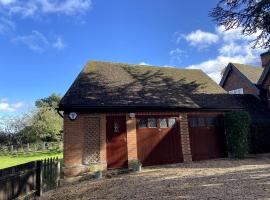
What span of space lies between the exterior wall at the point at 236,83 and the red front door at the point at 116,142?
45.3 ft

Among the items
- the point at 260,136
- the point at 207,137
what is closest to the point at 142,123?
the point at 207,137

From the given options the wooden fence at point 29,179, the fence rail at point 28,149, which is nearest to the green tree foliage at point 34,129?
the fence rail at point 28,149

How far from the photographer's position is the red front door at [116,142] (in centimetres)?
1373

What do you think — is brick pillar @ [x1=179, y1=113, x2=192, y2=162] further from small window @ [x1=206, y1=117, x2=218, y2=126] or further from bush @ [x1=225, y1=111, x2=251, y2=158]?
bush @ [x1=225, y1=111, x2=251, y2=158]

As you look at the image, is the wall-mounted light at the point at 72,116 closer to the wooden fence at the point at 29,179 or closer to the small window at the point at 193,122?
the wooden fence at the point at 29,179

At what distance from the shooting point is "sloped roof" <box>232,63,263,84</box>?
80.1ft

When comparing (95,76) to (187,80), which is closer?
(95,76)

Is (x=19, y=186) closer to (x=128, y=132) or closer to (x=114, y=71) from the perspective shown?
(x=128, y=132)

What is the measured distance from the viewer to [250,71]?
2578 cm

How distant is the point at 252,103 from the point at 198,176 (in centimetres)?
1313

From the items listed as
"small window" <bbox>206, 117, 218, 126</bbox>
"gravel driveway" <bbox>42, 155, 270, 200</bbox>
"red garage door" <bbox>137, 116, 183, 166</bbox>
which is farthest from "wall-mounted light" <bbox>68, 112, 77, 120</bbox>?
"small window" <bbox>206, 117, 218, 126</bbox>

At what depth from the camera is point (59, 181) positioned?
12008mm

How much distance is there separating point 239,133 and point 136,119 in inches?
239

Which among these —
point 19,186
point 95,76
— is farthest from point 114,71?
point 19,186
